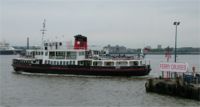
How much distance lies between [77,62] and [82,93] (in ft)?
64.4

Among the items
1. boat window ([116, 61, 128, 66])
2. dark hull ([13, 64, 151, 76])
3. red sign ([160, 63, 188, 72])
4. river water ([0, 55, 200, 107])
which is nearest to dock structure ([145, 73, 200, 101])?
river water ([0, 55, 200, 107])

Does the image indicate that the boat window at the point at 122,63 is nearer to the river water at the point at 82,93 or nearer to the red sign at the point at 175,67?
the river water at the point at 82,93

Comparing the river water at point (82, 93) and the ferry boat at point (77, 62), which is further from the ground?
the ferry boat at point (77, 62)

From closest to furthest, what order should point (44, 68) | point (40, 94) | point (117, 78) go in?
point (40, 94) → point (117, 78) → point (44, 68)

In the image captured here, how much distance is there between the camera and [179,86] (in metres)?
35.9

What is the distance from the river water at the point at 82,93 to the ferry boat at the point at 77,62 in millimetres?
2155

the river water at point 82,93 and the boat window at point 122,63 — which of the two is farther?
the boat window at point 122,63

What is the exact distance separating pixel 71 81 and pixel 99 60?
7.71 meters

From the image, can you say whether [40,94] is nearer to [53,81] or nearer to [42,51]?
[53,81]

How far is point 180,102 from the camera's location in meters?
33.9

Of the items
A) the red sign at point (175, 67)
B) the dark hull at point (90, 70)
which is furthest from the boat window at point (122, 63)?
the red sign at point (175, 67)

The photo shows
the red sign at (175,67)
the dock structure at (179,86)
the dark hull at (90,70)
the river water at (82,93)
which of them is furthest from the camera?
the dark hull at (90,70)

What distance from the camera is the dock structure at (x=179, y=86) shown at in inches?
1344

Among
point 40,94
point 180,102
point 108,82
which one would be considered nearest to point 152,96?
point 180,102
